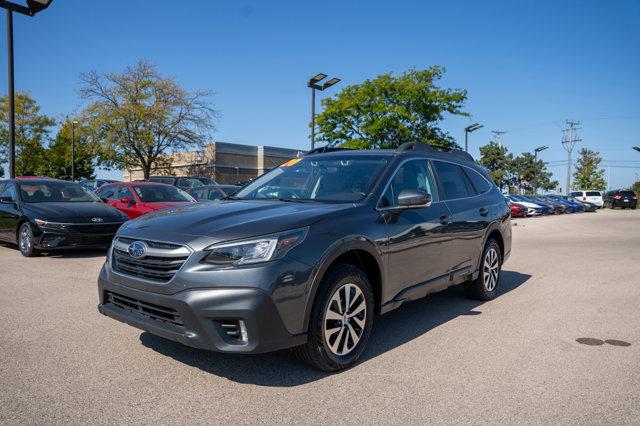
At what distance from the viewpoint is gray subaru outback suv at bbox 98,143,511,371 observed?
10.9 ft

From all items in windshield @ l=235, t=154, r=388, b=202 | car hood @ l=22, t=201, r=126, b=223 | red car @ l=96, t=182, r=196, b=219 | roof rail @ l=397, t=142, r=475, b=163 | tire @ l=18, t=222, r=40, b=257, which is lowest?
tire @ l=18, t=222, r=40, b=257

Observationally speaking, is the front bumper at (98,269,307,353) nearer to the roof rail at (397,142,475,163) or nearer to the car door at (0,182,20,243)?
the roof rail at (397,142,475,163)

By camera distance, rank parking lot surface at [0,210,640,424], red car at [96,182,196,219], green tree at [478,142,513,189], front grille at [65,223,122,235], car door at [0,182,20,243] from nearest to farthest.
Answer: parking lot surface at [0,210,640,424] → front grille at [65,223,122,235] → car door at [0,182,20,243] → red car at [96,182,196,219] → green tree at [478,142,513,189]

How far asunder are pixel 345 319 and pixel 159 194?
929 centimetres

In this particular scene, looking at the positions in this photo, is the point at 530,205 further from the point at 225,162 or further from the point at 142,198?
the point at 142,198

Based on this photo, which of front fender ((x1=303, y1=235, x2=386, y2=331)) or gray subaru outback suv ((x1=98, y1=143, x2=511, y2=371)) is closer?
gray subaru outback suv ((x1=98, y1=143, x2=511, y2=371))

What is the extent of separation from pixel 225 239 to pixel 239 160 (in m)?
Result: 51.9

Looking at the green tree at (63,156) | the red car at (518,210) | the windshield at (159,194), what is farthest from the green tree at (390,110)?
the green tree at (63,156)

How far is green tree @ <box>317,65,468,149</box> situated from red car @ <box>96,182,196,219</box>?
19.0 m

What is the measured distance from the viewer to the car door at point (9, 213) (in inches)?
390

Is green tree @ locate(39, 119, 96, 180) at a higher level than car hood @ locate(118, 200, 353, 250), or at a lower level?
higher

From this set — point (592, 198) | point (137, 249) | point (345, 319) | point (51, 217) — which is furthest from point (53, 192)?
point (592, 198)

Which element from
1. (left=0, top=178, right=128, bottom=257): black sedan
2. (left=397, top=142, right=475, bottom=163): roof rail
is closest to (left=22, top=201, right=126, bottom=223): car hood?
(left=0, top=178, right=128, bottom=257): black sedan

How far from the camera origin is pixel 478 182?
6.41 metres
